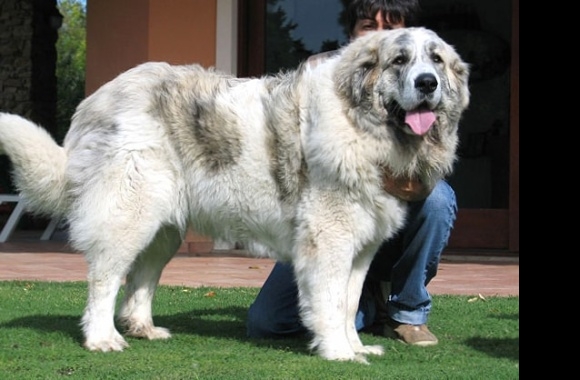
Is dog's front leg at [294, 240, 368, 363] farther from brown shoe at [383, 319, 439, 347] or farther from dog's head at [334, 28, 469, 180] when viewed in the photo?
brown shoe at [383, 319, 439, 347]

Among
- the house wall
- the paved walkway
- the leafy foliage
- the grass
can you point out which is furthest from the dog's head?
the leafy foliage

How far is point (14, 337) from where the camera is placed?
4.65m

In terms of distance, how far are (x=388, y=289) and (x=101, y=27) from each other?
509 centimetres

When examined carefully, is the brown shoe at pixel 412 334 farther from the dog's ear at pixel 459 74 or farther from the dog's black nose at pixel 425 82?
the dog's black nose at pixel 425 82

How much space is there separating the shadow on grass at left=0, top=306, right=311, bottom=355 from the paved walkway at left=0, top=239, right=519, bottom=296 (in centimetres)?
138

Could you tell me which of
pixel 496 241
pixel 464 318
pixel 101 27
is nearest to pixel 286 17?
pixel 101 27

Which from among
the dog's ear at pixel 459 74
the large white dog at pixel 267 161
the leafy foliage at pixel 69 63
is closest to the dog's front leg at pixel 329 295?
the large white dog at pixel 267 161

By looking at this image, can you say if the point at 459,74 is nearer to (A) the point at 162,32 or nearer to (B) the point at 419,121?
(B) the point at 419,121

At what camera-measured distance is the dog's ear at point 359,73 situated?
4180 millimetres

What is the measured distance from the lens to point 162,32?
8992 millimetres

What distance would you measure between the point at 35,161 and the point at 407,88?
5.58 feet

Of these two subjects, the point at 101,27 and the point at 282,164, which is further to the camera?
the point at 101,27
